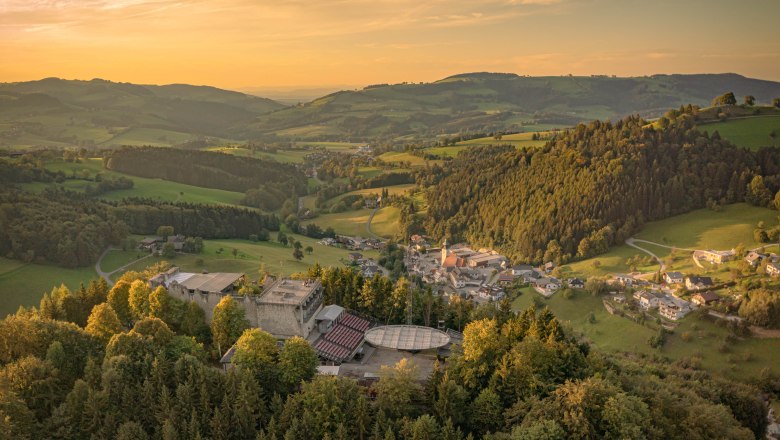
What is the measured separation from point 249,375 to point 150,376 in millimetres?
8801

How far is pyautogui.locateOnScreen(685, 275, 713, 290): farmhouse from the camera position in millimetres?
87625

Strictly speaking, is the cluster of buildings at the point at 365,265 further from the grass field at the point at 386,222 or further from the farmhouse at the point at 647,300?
the farmhouse at the point at 647,300

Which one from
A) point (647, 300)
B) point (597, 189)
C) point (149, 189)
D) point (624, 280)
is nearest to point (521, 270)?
point (624, 280)

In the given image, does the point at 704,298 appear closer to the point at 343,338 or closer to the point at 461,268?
the point at 461,268

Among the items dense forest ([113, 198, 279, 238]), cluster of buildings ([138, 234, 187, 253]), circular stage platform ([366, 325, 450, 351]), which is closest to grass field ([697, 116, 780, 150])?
circular stage platform ([366, 325, 450, 351])

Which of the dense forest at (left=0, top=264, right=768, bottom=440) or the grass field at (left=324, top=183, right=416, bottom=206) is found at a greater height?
the dense forest at (left=0, top=264, right=768, bottom=440)

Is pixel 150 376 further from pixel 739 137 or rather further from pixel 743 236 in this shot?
pixel 739 137

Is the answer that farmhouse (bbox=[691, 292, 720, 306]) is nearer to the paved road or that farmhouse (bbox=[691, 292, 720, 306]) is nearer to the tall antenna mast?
the tall antenna mast

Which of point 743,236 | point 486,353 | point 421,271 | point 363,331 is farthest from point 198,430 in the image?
point 743,236

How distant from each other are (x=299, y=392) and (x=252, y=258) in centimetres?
6340

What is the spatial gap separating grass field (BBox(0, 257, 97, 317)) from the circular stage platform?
5704 cm

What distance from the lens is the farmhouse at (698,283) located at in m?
87.6

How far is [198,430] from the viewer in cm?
4044

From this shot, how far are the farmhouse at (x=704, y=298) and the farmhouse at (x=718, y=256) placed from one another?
41.6 feet
